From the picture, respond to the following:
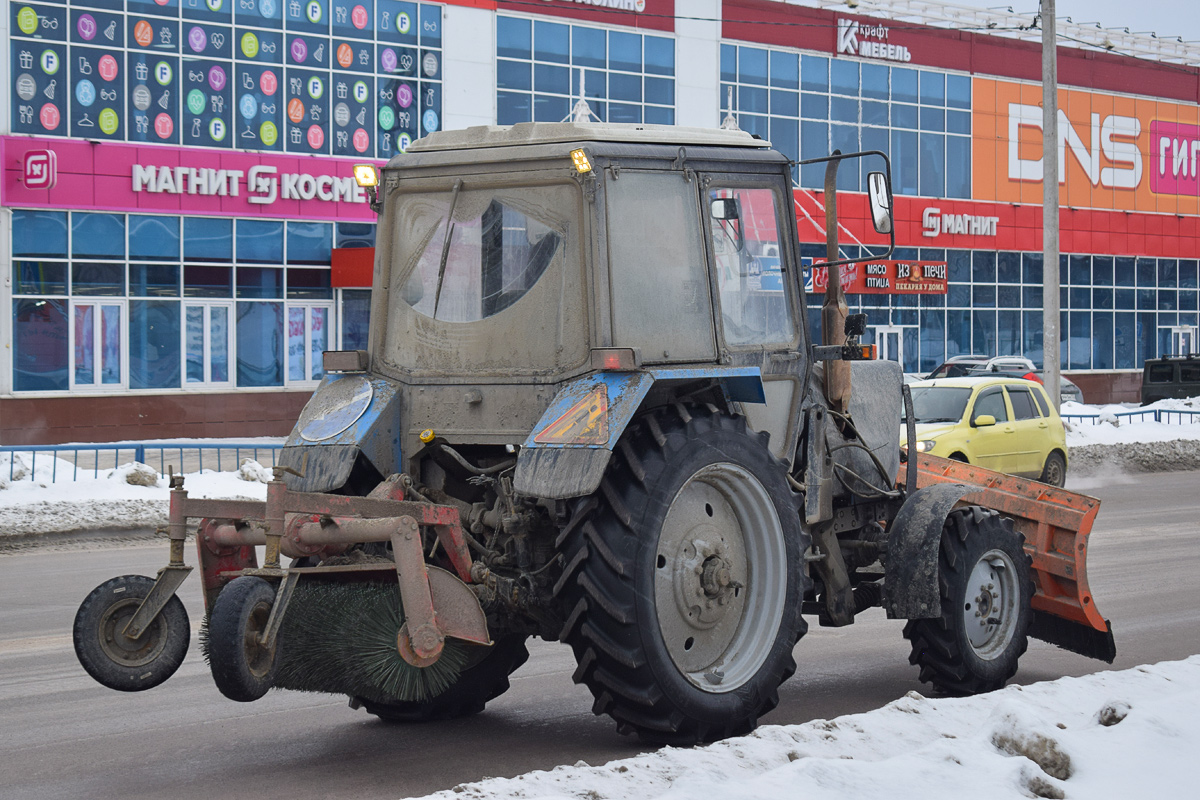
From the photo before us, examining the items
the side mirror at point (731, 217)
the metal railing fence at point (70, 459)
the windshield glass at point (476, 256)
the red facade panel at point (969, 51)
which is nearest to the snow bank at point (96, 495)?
the metal railing fence at point (70, 459)

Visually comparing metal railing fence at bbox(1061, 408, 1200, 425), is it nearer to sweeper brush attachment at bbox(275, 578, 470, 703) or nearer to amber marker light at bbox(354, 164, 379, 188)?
amber marker light at bbox(354, 164, 379, 188)

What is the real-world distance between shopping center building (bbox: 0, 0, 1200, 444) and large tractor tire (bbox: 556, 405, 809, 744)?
1581 centimetres

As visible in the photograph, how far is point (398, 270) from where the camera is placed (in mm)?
7195

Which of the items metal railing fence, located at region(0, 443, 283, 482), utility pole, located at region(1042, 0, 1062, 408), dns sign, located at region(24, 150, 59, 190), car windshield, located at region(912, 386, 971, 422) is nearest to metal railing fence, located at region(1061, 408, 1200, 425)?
utility pole, located at region(1042, 0, 1062, 408)

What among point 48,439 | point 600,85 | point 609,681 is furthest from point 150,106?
point 609,681

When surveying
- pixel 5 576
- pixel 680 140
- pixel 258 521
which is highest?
pixel 680 140

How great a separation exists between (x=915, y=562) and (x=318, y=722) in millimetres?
3096

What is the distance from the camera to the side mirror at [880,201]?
274 inches

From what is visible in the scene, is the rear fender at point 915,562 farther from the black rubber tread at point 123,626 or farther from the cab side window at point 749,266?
the black rubber tread at point 123,626

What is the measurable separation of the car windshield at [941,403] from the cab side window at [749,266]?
12.0m

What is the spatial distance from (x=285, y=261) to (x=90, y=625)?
92.9 feet

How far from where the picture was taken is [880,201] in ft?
23.0

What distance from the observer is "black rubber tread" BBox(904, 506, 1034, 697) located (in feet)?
24.7

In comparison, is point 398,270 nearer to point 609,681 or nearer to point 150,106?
point 609,681
